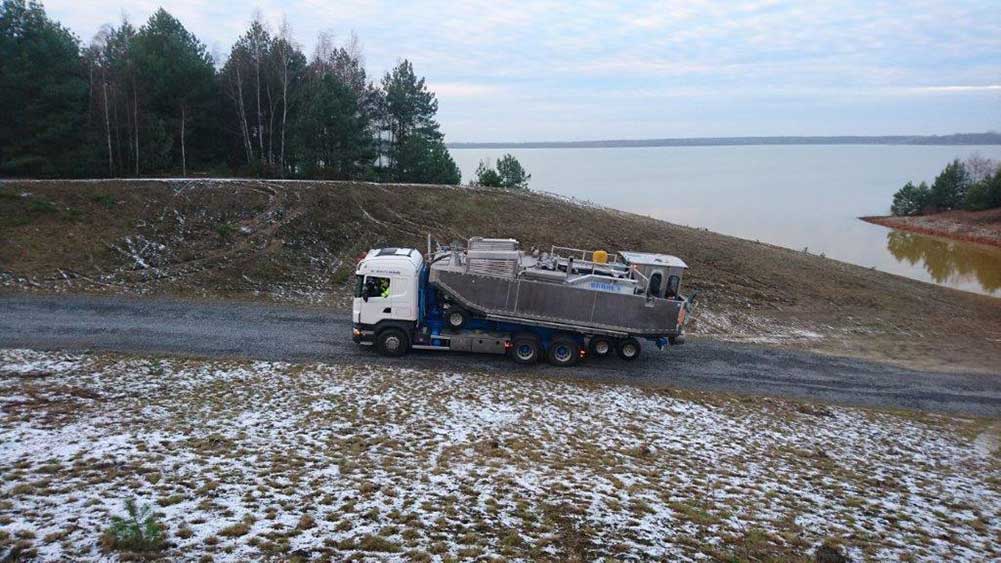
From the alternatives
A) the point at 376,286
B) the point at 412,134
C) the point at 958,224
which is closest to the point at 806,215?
the point at 958,224

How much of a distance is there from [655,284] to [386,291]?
28.4ft

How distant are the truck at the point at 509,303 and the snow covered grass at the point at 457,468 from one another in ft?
6.71

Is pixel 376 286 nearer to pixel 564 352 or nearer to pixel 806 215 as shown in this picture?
pixel 564 352

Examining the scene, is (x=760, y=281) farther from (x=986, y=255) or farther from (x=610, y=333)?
(x=986, y=255)

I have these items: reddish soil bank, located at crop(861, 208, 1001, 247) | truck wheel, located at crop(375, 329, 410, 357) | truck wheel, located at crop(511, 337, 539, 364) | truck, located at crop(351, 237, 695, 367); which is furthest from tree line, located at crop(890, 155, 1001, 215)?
truck wheel, located at crop(375, 329, 410, 357)

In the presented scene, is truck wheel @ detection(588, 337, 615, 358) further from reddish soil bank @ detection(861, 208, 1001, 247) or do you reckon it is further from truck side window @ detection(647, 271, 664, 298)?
reddish soil bank @ detection(861, 208, 1001, 247)

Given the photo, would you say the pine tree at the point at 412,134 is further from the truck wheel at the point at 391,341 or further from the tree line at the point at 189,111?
the truck wheel at the point at 391,341

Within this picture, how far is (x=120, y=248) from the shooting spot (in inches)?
1015

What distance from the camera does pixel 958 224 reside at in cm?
6631

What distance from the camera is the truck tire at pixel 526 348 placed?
17.7 m

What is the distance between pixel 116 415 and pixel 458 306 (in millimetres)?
9137

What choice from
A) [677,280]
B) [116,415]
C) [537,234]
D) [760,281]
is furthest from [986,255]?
[116,415]

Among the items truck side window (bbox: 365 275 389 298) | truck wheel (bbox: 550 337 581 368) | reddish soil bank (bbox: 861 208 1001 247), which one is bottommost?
truck wheel (bbox: 550 337 581 368)

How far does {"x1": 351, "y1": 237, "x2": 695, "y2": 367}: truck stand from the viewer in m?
17.1
